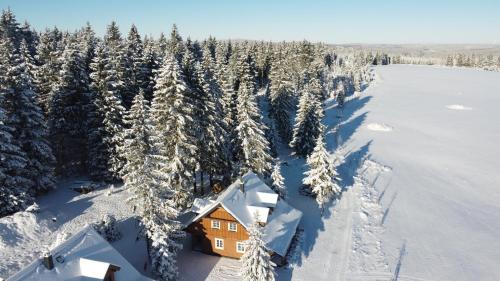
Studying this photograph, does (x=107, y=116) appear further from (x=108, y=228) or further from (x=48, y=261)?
(x=48, y=261)

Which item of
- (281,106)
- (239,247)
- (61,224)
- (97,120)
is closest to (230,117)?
(281,106)

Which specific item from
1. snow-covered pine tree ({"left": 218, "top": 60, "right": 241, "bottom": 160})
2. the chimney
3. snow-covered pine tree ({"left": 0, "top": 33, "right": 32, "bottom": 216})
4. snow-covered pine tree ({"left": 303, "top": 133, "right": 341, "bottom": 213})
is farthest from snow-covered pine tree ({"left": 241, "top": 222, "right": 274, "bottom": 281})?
snow-covered pine tree ({"left": 0, "top": 33, "right": 32, "bottom": 216})

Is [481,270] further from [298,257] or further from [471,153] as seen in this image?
[471,153]

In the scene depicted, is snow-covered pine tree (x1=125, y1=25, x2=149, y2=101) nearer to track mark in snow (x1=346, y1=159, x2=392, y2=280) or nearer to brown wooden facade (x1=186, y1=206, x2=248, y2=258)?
brown wooden facade (x1=186, y1=206, x2=248, y2=258)

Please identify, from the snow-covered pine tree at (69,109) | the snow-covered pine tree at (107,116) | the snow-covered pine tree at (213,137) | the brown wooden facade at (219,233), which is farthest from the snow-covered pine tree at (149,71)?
the brown wooden facade at (219,233)

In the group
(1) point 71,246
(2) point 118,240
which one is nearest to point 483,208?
(2) point 118,240

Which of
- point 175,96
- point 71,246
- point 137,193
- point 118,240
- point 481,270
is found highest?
point 175,96

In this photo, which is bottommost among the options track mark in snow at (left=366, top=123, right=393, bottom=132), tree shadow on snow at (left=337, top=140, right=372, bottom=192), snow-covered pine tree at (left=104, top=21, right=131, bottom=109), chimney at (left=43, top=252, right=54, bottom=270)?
tree shadow on snow at (left=337, top=140, right=372, bottom=192)
